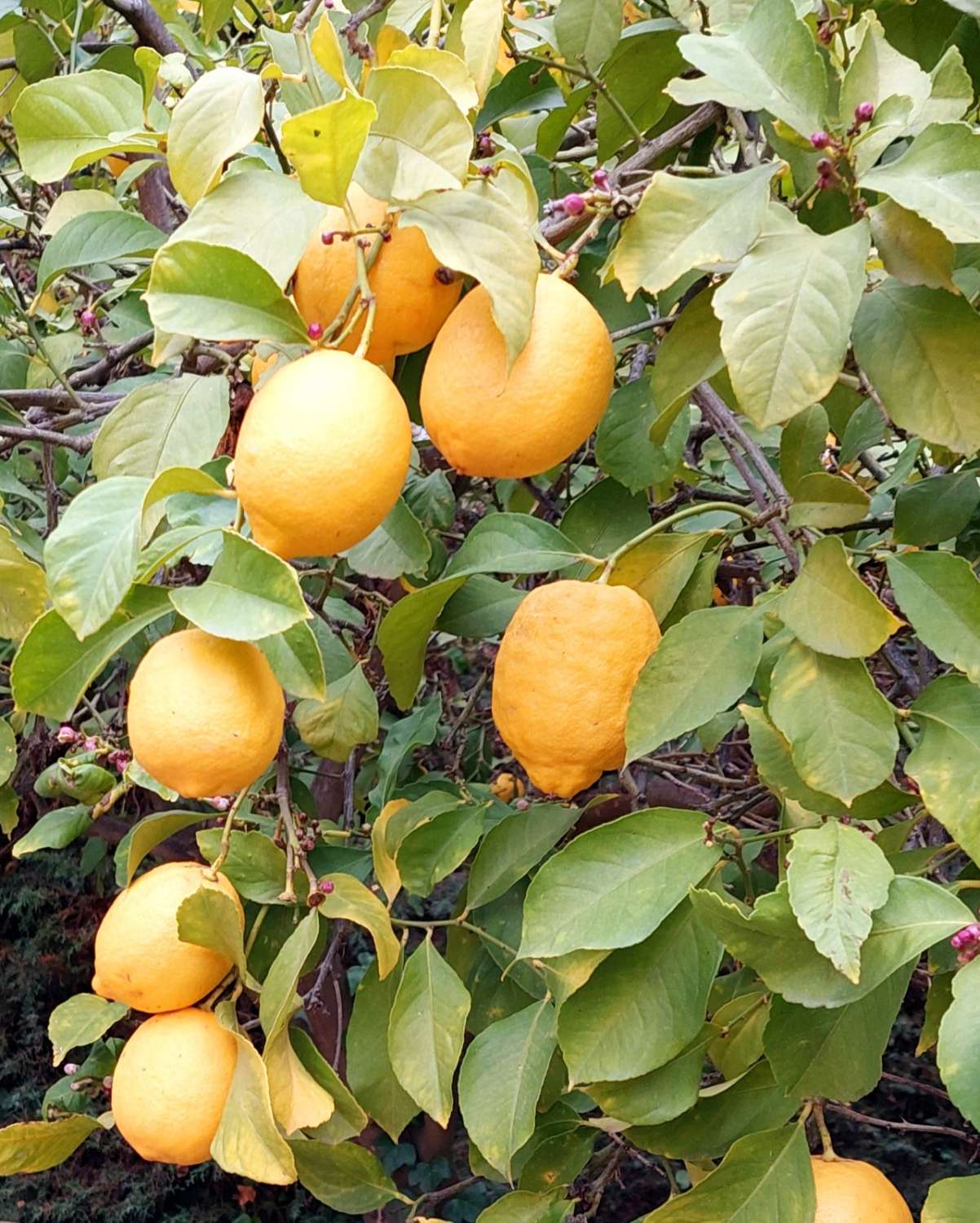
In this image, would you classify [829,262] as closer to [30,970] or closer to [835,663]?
[835,663]

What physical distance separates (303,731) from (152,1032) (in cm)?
30

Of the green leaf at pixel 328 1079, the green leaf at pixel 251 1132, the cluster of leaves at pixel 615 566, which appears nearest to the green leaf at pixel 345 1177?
the cluster of leaves at pixel 615 566

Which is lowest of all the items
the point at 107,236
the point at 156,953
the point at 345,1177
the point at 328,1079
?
the point at 345,1177

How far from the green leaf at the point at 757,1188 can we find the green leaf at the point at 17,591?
1.88 feet

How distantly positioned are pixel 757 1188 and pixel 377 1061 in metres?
0.36

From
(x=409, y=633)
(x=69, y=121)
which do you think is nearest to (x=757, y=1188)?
(x=409, y=633)

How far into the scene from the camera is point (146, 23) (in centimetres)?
121

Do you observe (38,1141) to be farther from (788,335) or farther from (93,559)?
(788,335)

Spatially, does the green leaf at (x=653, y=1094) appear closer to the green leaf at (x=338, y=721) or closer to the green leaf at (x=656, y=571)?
the green leaf at (x=656, y=571)

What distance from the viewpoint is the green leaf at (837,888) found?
1.71 ft

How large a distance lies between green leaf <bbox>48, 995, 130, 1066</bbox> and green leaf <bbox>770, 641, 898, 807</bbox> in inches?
23.7

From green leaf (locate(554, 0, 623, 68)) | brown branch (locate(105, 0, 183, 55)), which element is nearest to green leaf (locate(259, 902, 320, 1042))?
green leaf (locate(554, 0, 623, 68))

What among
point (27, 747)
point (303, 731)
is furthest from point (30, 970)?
point (303, 731)

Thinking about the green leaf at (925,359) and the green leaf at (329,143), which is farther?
the green leaf at (925,359)
